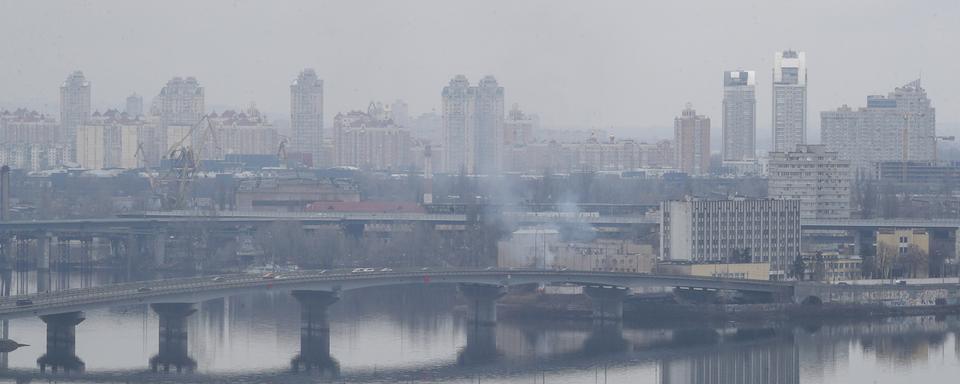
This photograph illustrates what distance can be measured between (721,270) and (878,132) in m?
30.7

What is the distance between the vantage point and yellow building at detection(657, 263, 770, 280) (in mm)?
26722

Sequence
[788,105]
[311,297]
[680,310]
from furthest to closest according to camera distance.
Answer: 1. [788,105]
2. [680,310]
3. [311,297]

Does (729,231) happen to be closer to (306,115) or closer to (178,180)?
Result: (178,180)

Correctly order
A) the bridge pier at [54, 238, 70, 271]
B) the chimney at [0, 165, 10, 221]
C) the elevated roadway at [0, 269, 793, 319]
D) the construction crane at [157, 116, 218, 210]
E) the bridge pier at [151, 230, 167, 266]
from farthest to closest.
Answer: the construction crane at [157, 116, 218, 210] → the chimney at [0, 165, 10, 221] → the bridge pier at [151, 230, 167, 266] → the bridge pier at [54, 238, 70, 271] → the elevated roadway at [0, 269, 793, 319]

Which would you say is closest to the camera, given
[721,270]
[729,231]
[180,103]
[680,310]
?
[680,310]

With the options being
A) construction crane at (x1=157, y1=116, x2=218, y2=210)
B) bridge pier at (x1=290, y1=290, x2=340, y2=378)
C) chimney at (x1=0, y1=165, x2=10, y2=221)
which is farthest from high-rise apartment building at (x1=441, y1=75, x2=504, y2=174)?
bridge pier at (x1=290, y1=290, x2=340, y2=378)

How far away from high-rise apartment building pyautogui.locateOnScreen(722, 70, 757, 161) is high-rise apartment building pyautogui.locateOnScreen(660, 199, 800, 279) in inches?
1469

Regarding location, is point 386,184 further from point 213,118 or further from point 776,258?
point 776,258

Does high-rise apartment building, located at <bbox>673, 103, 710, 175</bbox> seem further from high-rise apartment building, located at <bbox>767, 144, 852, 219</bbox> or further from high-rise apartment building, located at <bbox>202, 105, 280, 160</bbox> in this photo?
high-rise apartment building, located at <bbox>767, 144, 852, 219</bbox>

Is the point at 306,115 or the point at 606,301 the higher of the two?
the point at 306,115

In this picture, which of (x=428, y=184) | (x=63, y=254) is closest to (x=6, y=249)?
(x=63, y=254)

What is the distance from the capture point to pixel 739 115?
67.4m

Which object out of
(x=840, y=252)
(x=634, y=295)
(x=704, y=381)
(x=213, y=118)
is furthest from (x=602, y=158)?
(x=704, y=381)

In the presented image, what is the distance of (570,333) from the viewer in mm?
23359
